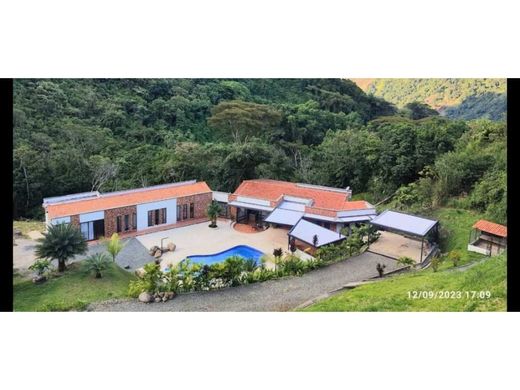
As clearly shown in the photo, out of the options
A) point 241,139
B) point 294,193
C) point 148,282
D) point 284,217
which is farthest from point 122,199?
point 294,193

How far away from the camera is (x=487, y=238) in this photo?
9.85 m

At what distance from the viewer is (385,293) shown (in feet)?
31.0

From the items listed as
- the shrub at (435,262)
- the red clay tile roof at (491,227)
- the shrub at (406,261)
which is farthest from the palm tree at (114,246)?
the red clay tile roof at (491,227)

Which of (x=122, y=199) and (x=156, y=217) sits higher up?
(x=122, y=199)

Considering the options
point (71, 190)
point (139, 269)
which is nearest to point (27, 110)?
point (71, 190)

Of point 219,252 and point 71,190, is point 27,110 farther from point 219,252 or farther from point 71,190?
point 219,252

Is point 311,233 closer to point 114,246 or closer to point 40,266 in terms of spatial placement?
point 114,246

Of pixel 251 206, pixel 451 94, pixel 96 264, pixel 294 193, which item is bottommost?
pixel 96 264

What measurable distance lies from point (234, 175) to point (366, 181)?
104 inches

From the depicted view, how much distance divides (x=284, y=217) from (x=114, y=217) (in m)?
3.24

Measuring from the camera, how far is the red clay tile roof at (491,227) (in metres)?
9.72

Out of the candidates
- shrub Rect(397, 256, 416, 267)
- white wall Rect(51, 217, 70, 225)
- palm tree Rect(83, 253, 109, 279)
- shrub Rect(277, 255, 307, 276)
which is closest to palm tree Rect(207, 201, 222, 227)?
shrub Rect(277, 255, 307, 276)

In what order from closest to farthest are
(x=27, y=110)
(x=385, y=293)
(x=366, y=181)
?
1. (x=385, y=293)
2. (x=27, y=110)
3. (x=366, y=181)

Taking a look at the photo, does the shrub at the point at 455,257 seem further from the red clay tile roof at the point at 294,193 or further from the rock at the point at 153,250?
the rock at the point at 153,250
